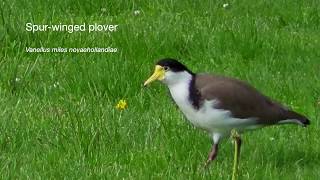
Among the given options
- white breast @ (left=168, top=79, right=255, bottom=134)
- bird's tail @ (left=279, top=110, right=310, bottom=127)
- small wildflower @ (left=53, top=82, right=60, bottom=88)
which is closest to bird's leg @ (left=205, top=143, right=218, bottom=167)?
white breast @ (left=168, top=79, right=255, bottom=134)

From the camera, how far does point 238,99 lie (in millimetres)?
6855

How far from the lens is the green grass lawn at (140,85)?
6879 mm

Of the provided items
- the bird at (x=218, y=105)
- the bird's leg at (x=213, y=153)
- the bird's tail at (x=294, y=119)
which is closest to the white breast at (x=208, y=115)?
the bird at (x=218, y=105)

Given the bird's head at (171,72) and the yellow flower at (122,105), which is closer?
the bird's head at (171,72)

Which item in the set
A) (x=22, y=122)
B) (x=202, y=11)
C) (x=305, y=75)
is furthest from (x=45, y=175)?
(x=202, y=11)

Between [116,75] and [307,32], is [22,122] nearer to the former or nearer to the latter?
[116,75]

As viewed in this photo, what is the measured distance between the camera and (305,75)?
350 inches

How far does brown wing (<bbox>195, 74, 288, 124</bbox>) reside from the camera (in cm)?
680

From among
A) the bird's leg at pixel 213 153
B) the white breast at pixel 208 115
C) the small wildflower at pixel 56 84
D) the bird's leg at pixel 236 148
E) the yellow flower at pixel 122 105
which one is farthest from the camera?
the small wildflower at pixel 56 84

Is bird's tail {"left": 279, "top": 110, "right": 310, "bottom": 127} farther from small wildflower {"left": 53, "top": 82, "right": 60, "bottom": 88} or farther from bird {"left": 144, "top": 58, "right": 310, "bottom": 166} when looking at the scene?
small wildflower {"left": 53, "top": 82, "right": 60, "bottom": 88}

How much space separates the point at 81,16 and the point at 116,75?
2228mm

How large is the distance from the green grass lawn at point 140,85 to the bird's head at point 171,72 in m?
0.45

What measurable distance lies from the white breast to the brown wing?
0.03 metres

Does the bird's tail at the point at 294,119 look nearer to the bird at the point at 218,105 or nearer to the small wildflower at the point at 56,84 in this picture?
the bird at the point at 218,105
